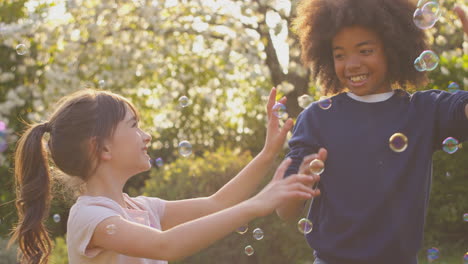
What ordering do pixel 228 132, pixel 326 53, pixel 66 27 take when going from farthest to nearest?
pixel 228 132 < pixel 66 27 < pixel 326 53

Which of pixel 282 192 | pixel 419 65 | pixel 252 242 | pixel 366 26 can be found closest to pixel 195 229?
pixel 282 192

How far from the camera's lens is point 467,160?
6.46 meters

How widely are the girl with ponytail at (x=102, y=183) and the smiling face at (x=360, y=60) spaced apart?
35 cm

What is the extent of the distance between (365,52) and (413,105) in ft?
1.06

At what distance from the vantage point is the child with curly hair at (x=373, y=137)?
8.12ft

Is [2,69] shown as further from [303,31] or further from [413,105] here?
[413,105]

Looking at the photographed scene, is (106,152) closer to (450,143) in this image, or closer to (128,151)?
(128,151)

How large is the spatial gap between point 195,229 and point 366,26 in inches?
46.8

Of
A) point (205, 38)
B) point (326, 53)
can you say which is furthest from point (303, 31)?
point (205, 38)

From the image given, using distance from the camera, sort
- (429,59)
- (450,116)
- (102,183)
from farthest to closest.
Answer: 1. (429,59)
2. (102,183)
3. (450,116)

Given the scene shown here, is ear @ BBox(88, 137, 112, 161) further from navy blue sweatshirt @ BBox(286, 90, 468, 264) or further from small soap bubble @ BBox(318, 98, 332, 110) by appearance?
small soap bubble @ BBox(318, 98, 332, 110)

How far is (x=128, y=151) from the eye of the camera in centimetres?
273

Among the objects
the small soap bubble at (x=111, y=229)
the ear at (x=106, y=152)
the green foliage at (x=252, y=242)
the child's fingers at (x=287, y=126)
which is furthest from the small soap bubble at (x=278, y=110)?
the green foliage at (x=252, y=242)

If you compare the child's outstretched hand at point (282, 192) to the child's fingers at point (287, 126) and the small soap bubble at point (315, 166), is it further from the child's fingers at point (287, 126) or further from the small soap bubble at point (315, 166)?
the child's fingers at point (287, 126)
